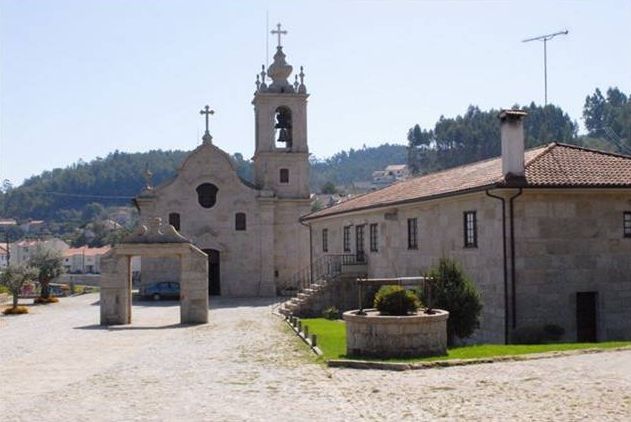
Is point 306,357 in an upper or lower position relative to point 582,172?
lower

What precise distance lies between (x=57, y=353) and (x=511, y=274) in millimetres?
12103

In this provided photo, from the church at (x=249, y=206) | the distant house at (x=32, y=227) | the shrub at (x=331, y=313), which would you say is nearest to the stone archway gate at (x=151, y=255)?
the shrub at (x=331, y=313)

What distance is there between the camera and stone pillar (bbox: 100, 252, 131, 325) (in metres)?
28.3

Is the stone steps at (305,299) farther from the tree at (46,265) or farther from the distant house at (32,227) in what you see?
the distant house at (32,227)

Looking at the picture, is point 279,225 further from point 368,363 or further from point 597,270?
point 368,363

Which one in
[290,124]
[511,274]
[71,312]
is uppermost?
[290,124]

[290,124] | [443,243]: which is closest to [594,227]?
[443,243]

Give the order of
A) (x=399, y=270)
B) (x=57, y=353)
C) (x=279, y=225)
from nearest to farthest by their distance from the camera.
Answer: (x=57, y=353) → (x=399, y=270) → (x=279, y=225)

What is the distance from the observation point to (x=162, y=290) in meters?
43.2

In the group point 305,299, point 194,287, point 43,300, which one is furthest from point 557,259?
point 43,300

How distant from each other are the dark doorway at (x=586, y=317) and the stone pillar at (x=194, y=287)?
1350 cm

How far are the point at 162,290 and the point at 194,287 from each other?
49.7 feet

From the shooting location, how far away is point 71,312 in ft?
117

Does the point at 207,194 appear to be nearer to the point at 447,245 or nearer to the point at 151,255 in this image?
the point at 151,255
